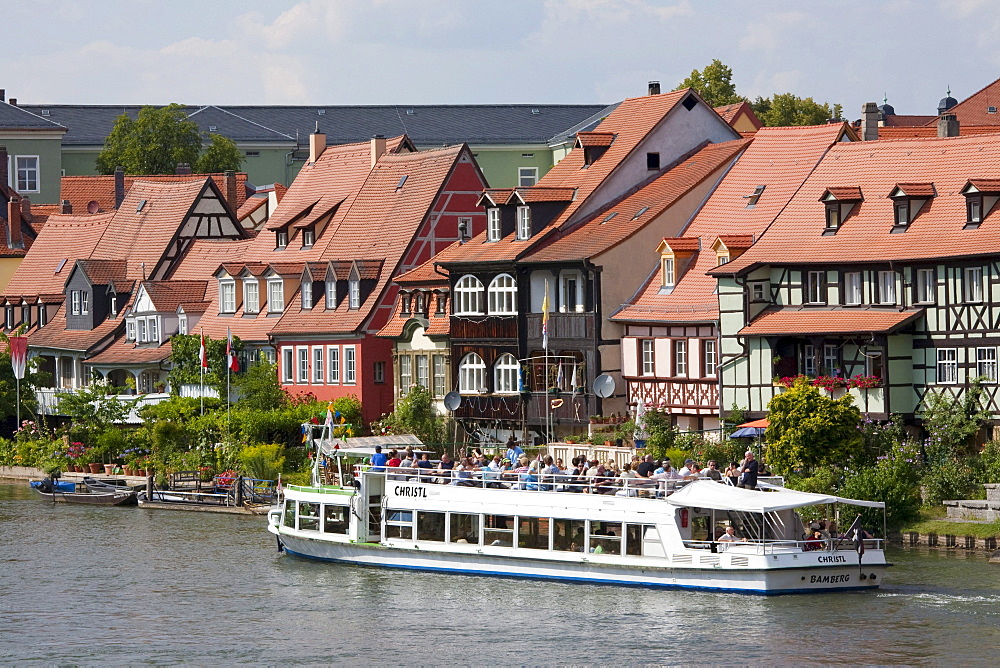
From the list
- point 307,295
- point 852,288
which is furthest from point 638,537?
point 307,295

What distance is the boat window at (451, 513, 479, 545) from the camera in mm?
56025

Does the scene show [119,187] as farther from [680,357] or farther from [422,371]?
[680,357]

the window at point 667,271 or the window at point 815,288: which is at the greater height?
the window at point 667,271

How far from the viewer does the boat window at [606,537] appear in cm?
5303

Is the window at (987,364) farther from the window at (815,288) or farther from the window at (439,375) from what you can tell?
the window at (439,375)

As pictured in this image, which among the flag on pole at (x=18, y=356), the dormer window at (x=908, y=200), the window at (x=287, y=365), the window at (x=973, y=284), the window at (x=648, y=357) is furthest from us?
the flag on pole at (x=18, y=356)

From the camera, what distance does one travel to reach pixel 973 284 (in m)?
63.1

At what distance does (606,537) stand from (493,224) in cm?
2840

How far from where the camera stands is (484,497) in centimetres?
5569

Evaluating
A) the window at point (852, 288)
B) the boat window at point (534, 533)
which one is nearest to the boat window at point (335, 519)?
the boat window at point (534, 533)

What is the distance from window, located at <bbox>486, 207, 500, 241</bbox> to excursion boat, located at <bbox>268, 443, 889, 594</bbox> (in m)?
19.8

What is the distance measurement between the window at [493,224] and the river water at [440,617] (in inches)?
896

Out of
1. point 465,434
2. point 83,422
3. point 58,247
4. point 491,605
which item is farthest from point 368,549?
point 58,247

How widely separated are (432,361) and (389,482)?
22.7 metres
